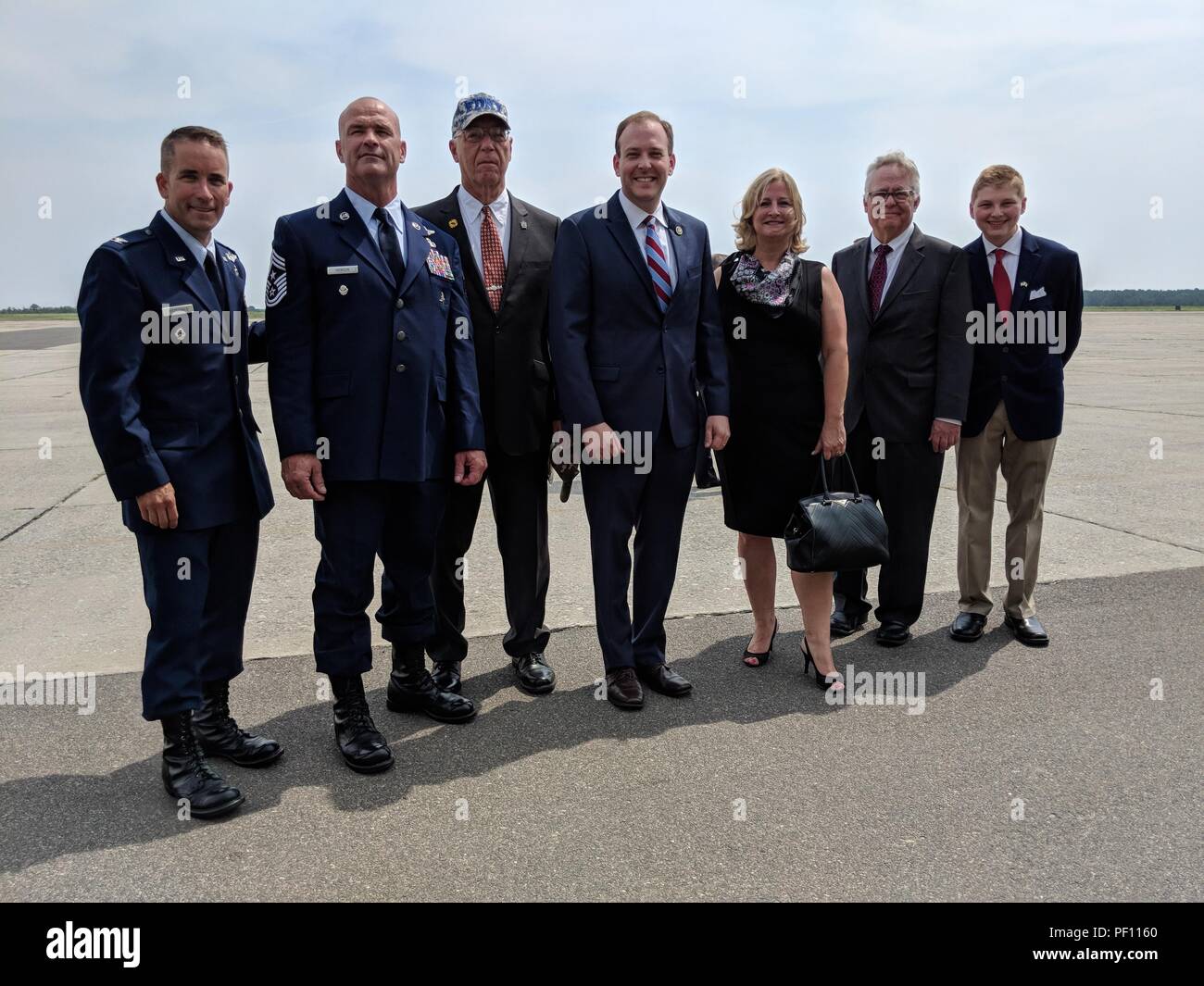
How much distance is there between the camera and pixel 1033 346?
4.51m

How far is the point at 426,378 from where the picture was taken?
3.38 metres

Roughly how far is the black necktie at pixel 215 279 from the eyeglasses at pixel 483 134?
46.1 inches

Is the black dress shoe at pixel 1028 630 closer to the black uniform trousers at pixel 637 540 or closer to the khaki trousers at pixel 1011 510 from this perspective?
the khaki trousers at pixel 1011 510

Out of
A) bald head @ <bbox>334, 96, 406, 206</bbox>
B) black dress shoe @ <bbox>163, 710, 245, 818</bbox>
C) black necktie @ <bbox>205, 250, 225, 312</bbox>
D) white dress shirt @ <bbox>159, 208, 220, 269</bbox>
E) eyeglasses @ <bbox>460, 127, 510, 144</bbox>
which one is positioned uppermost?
eyeglasses @ <bbox>460, 127, 510, 144</bbox>

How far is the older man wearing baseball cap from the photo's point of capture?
148 inches

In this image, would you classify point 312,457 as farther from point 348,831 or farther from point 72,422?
point 72,422

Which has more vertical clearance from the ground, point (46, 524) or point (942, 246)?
point (942, 246)

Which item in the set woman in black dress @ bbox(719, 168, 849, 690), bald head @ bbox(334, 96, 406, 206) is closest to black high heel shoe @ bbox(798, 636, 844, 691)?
woman in black dress @ bbox(719, 168, 849, 690)

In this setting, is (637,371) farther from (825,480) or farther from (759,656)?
(759,656)

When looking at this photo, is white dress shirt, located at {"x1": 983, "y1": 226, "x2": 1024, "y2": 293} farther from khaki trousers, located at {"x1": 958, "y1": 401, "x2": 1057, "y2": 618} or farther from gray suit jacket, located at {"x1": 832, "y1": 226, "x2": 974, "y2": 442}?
khaki trousers, located at {"x1": 958, "y1": 401, "x2": 1057, "y2": 618}

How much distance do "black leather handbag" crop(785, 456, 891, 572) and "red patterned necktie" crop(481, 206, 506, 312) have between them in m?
1.53

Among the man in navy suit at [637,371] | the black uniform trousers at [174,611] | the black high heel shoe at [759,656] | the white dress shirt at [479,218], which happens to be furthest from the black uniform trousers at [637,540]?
the black uniform trousers at [174,611]

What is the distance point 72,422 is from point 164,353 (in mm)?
12229

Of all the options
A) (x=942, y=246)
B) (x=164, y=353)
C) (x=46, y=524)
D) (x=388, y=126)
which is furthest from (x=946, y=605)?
(x=46, y=524)
